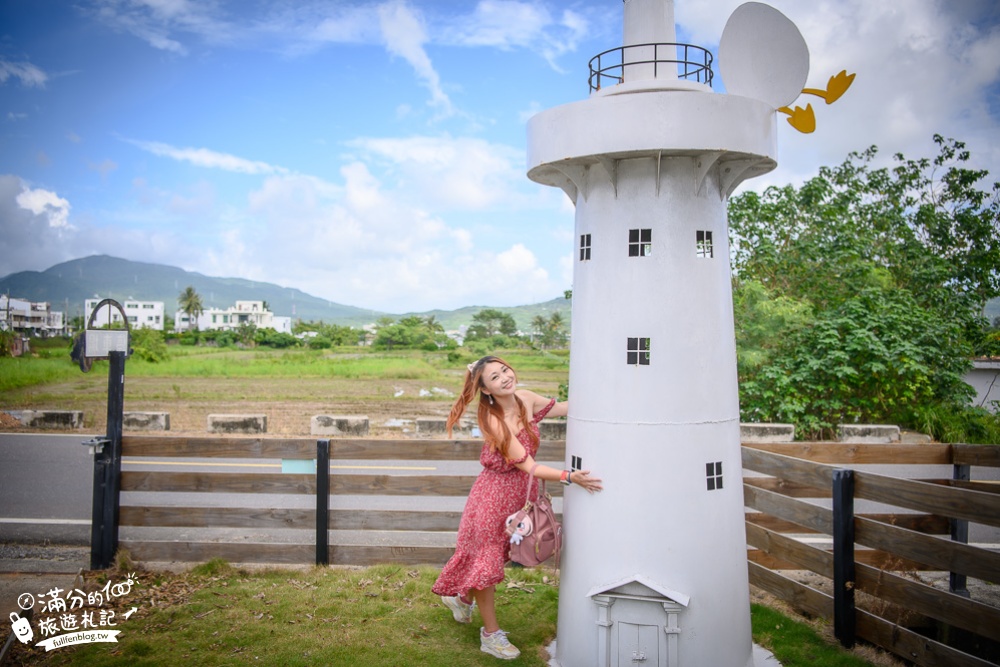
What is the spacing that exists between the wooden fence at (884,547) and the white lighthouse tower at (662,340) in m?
0.90

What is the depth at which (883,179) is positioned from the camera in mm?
16953

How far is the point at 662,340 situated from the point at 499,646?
90.4 inches

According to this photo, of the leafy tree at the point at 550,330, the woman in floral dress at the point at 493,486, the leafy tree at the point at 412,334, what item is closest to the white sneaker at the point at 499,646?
the woman in floral dress at the point at 493,486

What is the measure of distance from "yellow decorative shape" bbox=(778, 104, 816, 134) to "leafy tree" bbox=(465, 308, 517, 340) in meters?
20.7

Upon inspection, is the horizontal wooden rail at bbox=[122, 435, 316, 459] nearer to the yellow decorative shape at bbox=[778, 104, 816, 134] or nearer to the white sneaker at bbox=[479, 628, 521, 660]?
the white sneaker at bbox=[479, 628, 521, 660]

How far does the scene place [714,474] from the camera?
14.0 feet

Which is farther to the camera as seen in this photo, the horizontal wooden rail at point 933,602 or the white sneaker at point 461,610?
the white sneaker at point 461,610

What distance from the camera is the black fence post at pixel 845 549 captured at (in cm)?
475

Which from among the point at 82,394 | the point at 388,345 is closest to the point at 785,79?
the point at 82,394

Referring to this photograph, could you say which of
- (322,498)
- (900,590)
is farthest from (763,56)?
(322,498)

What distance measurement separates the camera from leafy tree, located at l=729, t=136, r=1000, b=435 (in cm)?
1212

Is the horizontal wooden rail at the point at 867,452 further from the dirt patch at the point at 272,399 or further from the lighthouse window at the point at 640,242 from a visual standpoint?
the dirt patch at the point at 272,399

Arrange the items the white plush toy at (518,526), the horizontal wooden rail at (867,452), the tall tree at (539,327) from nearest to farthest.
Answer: the white plush toy at (518,526), the horizontal wooden rail at (867,452), the tall tree at (539,327)

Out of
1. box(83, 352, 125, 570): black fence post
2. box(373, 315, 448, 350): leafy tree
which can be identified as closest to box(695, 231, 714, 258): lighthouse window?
box(83, 352, 125, 570): black fence post
